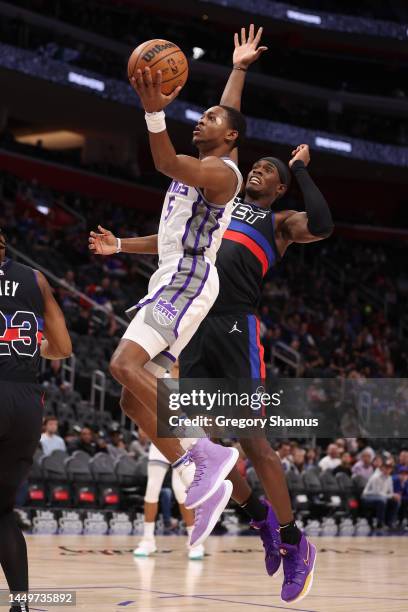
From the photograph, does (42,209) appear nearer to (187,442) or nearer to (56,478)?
(56,478)

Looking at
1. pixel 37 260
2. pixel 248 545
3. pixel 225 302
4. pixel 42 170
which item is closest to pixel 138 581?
pixel 225 302

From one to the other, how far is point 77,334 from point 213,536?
5.50 m

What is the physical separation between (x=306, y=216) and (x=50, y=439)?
A: 9.05 metres

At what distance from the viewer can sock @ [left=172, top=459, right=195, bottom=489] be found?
5695 mm

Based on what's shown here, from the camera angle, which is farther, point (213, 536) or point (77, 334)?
point (77, 334)

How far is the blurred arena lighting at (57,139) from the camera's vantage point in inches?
1328

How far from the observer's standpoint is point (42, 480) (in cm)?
1443

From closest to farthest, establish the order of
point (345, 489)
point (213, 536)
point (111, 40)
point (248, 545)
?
point (248, 545), point (213, 536), point (345, 489), point (111, 40)

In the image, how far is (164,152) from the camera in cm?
530

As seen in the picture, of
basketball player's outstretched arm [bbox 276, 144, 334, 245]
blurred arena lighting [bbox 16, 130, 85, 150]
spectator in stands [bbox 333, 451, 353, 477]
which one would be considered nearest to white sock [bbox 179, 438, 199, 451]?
basketball player's outstretched arm [bbox 276, 144, 334, 245]

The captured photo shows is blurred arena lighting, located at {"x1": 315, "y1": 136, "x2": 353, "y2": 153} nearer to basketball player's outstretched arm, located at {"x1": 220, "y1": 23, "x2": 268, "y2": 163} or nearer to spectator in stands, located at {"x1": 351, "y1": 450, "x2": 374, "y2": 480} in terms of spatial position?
spectator in stands, located at {"x1": 351, "y1": 450, "x2": 374, "y2": 480}

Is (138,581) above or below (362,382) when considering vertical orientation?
below

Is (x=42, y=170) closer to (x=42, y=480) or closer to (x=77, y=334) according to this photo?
(x=77, y=334)

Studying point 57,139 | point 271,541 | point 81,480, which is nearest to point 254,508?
point 271,541
